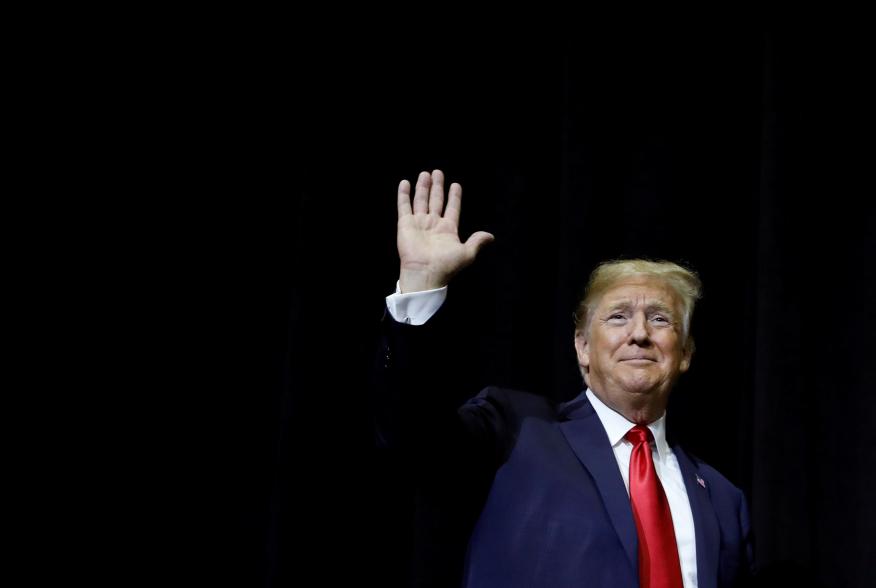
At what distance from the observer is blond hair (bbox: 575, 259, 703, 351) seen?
1699mm

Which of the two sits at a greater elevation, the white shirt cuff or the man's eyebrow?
the man's eyebrow

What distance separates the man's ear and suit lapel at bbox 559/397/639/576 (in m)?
0.11

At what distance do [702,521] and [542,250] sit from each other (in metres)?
0.86

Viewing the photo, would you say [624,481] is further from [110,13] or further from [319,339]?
[110,13]

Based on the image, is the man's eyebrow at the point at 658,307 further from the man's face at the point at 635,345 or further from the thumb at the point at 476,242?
the thumb at the point at 476,242

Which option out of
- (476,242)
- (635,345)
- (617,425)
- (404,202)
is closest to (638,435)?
(617,425)

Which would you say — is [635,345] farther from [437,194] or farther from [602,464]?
[437,194]

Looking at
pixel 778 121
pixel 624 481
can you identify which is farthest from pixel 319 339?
pixel 778 121

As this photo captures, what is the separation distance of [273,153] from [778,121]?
1.20m

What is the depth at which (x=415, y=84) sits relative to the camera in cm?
212

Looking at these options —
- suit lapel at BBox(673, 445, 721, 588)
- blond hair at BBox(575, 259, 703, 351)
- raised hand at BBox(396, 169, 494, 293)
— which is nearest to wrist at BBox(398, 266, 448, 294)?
raised hand at BBox(396, 169, 494, 293)

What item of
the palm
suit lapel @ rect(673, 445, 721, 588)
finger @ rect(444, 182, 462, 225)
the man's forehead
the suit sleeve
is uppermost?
finger @ rect(444, 182, 462, 225)

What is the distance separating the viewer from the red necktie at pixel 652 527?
138cm

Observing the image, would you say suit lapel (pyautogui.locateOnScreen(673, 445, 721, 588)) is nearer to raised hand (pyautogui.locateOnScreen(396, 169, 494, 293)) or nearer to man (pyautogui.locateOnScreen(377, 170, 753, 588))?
man (pyautogui.locateOnScreen(377, 170, 753, 588))
